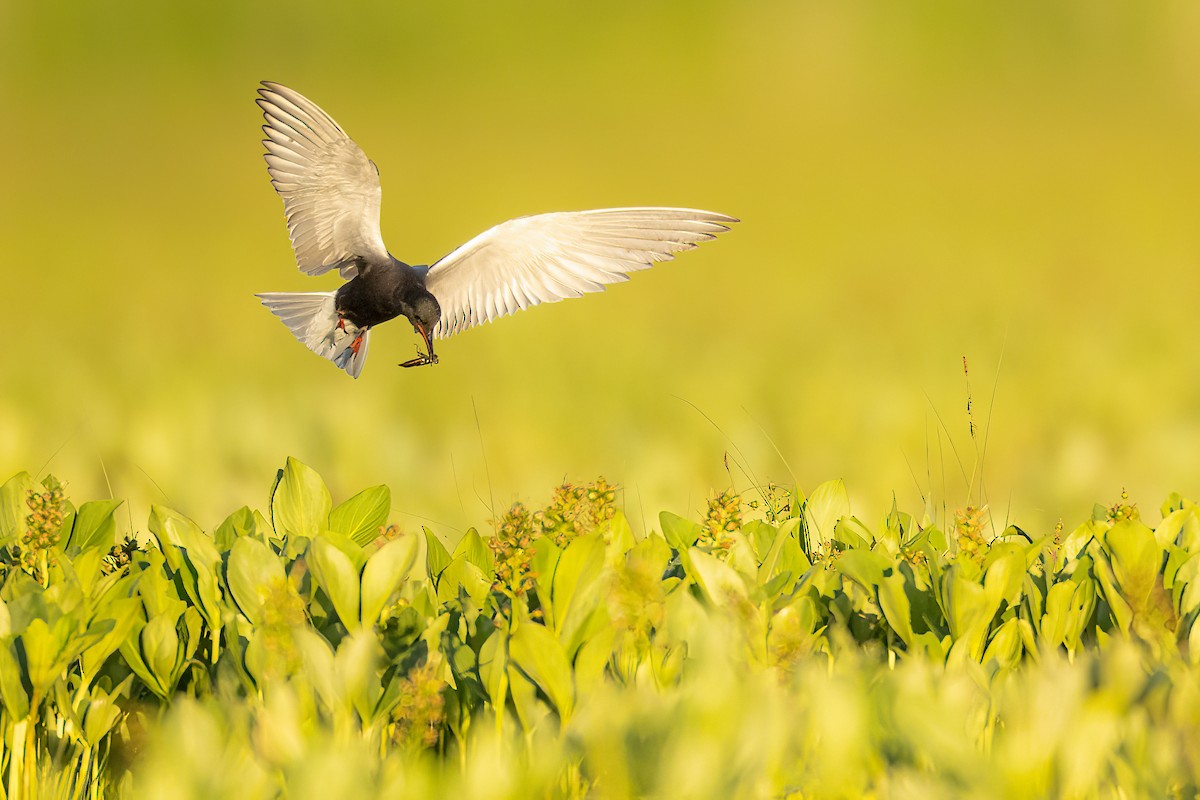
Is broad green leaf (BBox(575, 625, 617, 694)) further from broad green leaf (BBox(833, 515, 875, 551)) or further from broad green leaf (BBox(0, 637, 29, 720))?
broad green leaf (BBox(0, 637, 29, 720))

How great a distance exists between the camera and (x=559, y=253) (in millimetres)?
4477

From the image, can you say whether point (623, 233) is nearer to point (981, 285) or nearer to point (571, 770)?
point (571, 770)

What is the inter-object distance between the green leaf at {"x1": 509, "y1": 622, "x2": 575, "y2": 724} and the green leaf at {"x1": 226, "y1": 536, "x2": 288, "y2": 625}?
0.62m

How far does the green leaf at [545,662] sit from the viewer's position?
2.39m

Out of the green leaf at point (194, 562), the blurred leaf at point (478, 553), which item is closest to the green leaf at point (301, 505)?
the green leaf at point (194, 562)

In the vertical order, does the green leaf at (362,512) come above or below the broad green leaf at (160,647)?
above

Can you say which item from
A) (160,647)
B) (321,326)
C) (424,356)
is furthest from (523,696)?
(321,326)

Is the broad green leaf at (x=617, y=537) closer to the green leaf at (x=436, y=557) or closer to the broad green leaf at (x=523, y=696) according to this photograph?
the green leaf at (x=436, y=557)

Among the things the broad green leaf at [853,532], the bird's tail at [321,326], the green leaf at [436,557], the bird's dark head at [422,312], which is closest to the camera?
the green leaf at [436,557]

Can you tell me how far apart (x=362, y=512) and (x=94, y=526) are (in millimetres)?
674

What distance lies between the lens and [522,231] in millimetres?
4414

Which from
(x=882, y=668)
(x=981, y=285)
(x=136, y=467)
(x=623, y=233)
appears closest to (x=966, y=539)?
(x=882, y=668)

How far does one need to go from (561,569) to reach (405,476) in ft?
9.76

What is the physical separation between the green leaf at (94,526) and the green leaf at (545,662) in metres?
1.30
